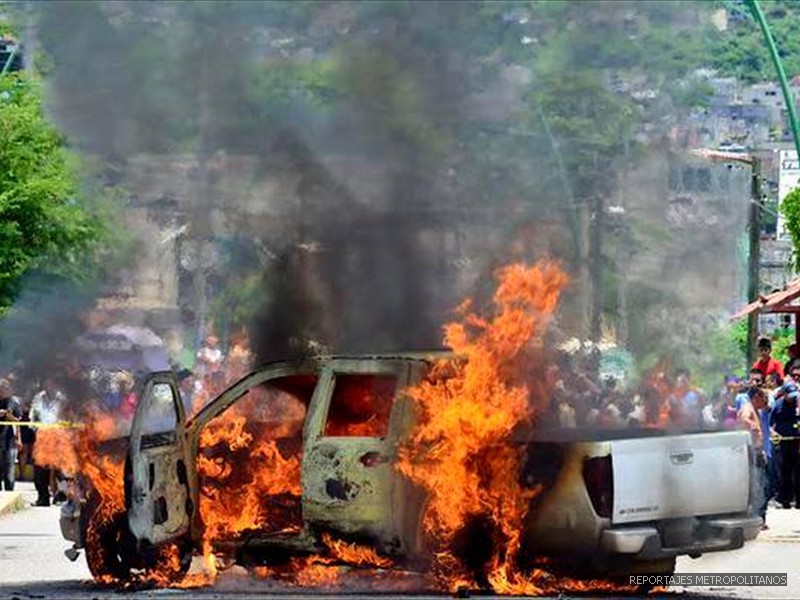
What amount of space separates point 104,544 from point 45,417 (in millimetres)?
12241

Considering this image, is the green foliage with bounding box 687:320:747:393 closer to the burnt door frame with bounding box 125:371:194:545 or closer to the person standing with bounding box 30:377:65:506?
the person standing with bounding box 30:377:65:506

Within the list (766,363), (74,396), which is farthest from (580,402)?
(766,363)

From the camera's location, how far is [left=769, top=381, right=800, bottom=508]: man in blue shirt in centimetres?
2206

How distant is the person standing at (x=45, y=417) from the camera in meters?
21.2

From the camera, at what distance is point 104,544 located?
43.0 ft

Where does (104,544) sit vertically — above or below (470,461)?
below

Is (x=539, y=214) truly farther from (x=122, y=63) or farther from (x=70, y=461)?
(x=70, y=461)

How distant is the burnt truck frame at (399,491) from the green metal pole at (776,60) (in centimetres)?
921

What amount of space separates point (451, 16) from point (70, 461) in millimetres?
3940

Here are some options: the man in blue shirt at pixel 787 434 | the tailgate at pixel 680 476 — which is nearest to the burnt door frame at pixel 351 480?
the tailgate at pixel 680 476

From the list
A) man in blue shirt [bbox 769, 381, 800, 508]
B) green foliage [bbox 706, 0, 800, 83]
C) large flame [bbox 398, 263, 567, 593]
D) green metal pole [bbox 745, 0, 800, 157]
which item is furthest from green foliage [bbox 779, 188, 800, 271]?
large flame [bbox 398, 263, 567, 593]

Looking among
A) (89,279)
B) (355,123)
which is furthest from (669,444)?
(89,279)

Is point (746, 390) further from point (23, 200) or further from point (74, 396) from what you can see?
point (23, 200)

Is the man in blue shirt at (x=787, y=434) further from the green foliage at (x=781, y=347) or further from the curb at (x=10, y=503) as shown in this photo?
the green foliage at (x=781, y=347)
